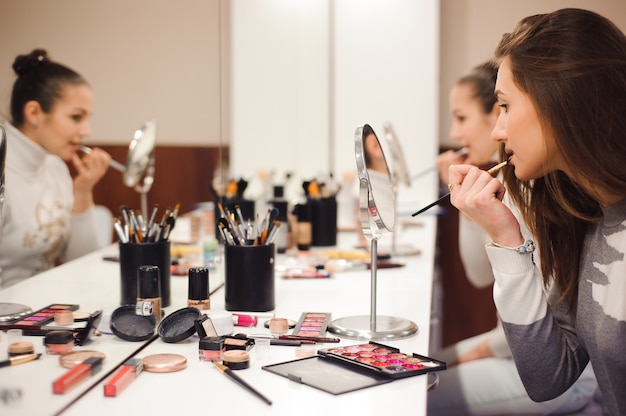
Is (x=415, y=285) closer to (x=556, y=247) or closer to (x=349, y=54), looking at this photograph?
(x=556, y=247)

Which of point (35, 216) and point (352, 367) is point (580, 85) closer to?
point (352, 367)

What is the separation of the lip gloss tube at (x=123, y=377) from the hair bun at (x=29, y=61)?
19.5 inches

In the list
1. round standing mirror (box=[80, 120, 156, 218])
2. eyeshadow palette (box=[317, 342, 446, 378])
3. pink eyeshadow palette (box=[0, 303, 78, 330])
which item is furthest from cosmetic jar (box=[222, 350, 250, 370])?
round standing mirror (box=[80, 120, 156, 218])

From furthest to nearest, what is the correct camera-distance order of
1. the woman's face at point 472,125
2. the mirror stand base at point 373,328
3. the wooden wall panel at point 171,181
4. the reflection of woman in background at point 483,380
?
the woman's face at point 472,125 < the reflection of woman in background at point 483,380 < the wooden wall panel at point 171,181 < the mirror stand base at point 373,328

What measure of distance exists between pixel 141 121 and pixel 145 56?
0.46 ft

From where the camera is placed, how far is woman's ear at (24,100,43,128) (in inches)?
49.1

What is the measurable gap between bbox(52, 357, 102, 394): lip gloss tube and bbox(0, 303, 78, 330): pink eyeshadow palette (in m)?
0.19

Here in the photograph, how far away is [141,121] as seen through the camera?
1.67 meters

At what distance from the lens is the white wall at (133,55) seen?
1.25m

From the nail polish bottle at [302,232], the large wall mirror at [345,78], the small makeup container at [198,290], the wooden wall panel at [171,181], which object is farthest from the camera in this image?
the large wall mirror at [345,78]

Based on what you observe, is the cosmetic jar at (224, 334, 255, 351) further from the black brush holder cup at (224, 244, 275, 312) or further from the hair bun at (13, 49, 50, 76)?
the hair bun at (13, 49, 50, 76)

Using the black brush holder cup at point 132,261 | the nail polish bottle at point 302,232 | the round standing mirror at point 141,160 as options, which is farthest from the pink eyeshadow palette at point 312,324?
the nail polish bottle at point 302,232

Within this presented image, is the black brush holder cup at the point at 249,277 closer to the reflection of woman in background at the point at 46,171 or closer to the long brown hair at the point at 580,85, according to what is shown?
the reflection of woman in background at the point at 46,171

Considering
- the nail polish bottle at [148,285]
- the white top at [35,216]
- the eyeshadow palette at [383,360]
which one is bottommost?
the eyeshadow palette at [383,360]
